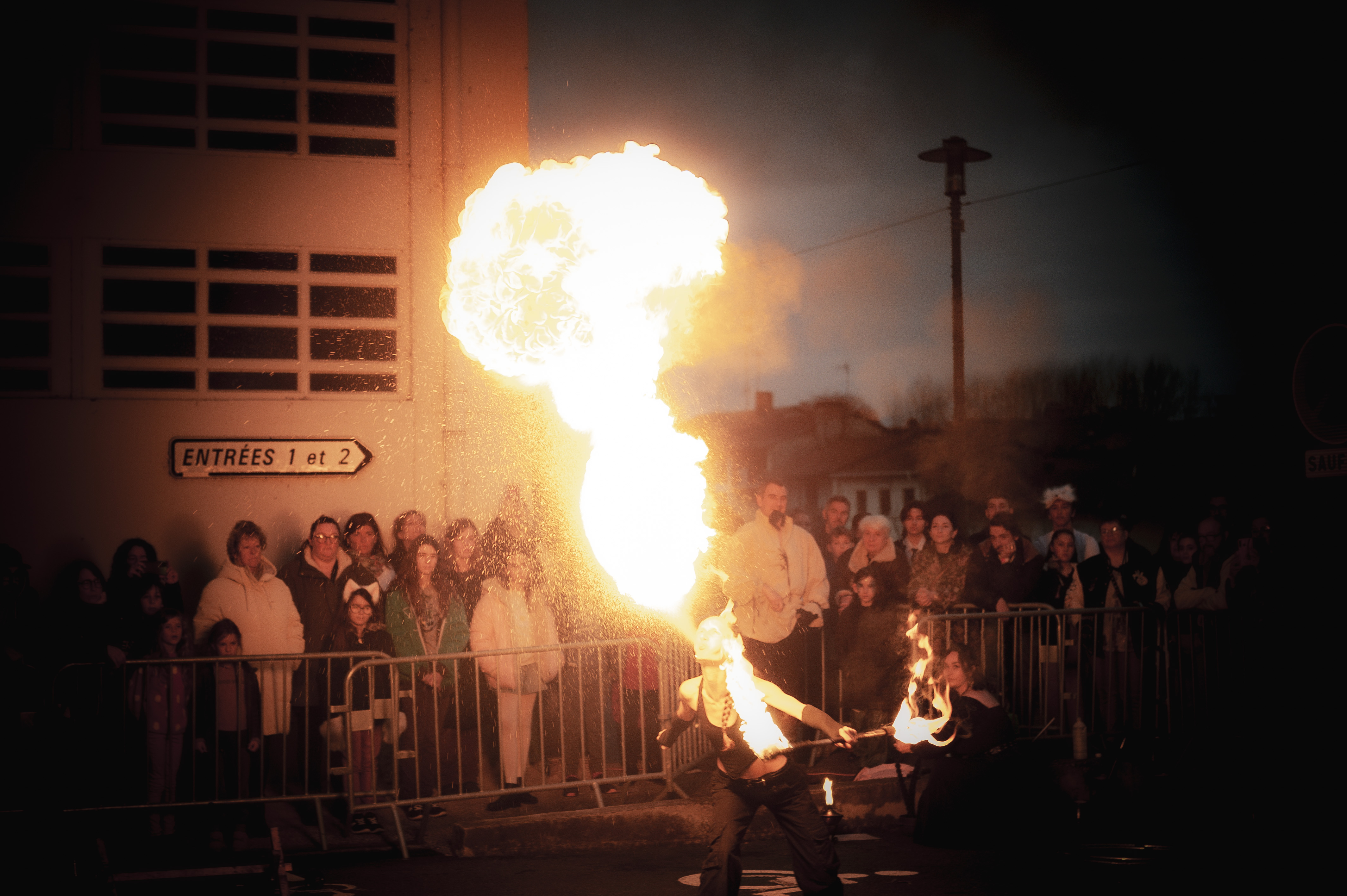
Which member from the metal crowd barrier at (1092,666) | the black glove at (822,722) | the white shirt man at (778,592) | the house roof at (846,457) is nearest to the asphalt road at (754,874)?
the black glove at (822,722)

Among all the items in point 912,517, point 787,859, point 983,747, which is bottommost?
point 787,859

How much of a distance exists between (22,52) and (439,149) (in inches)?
141

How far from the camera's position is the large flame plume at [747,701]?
6.14 meters

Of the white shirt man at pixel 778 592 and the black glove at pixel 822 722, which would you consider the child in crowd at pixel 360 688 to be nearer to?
the white shirt man at pixel 778 592

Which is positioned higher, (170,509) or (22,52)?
(22,52)

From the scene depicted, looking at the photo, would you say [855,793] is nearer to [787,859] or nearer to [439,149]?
[787,859]

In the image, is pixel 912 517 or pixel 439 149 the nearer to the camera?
pixel 912 517

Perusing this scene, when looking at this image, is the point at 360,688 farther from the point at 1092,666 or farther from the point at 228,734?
the point at 1092,666

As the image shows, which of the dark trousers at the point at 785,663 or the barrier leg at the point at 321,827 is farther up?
the dark trousers at the point at 785,663

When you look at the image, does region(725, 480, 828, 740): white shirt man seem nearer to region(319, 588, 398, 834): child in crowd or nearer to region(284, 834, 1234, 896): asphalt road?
region(284, 834, 1234, 896): asphalt road

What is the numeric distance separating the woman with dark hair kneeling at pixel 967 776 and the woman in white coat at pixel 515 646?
2487 mm

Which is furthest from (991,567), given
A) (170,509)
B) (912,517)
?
(170,509)

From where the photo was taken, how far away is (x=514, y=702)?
8.30 meters

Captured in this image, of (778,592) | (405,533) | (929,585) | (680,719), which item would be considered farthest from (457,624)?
(929,585)
